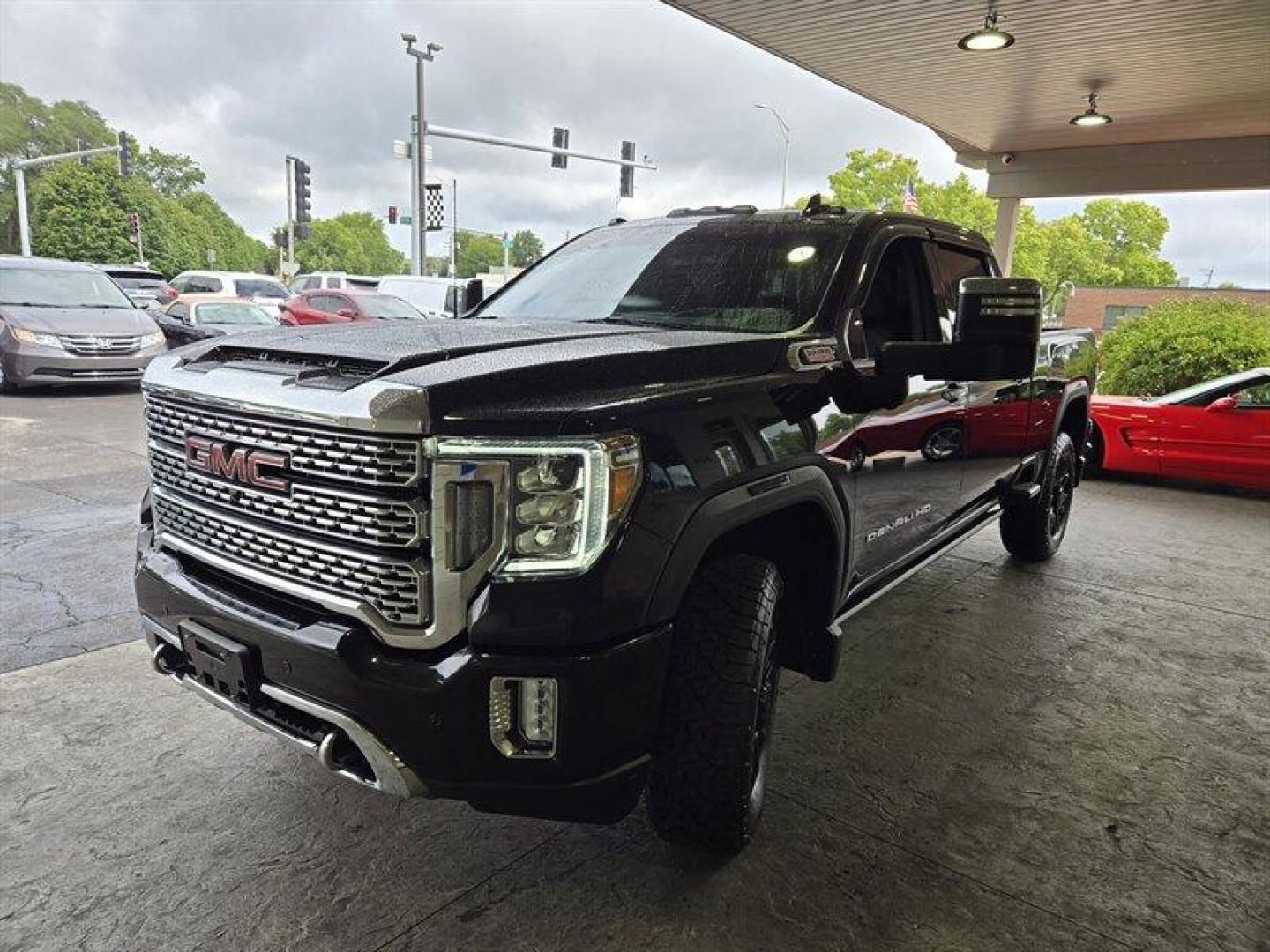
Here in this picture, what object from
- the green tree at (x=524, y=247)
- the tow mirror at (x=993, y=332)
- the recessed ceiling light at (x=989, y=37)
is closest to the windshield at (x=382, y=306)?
the recessed ceiling light at (x=989, y=37)

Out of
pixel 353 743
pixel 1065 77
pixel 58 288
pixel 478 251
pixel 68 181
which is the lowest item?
pixel 353 743

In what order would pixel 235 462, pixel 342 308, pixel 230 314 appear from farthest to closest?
pixel 342 308 → pixel 230 314 → pixel 235 462

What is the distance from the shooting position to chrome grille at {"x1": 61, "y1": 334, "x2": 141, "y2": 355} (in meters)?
10.3

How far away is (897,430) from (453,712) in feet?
6.37

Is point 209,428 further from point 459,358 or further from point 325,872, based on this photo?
point 325,872

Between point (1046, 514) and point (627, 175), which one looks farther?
point (627, 175)

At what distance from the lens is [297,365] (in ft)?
6.74

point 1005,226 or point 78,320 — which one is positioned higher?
point 1005,226

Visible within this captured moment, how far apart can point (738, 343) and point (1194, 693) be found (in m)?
2.69

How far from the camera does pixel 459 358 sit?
1950 mm

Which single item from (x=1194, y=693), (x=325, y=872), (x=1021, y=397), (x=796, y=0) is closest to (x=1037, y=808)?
(x=1194, y=693)

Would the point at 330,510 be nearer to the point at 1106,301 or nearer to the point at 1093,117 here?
the point at 1093,117

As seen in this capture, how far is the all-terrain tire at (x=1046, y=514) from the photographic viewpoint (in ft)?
16.5

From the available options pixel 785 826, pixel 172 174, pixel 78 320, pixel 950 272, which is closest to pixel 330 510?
pixel 785 826
